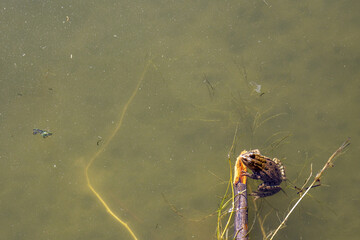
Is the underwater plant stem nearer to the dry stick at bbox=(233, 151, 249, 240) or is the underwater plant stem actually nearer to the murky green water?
the murky green water

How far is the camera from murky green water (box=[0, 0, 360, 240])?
434cm

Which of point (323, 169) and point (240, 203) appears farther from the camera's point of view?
point (240, 203)

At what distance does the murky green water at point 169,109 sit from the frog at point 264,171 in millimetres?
121

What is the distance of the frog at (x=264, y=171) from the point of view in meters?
4.05

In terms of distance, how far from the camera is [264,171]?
4.11 m

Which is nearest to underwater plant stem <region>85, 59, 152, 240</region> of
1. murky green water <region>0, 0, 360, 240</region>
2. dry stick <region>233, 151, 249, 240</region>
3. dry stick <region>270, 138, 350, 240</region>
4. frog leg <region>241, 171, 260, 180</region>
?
murky green water <region>0, 0, 360, 240</region>

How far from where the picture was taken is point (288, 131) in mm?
4375

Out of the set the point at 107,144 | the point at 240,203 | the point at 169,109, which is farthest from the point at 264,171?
the point at 107,144

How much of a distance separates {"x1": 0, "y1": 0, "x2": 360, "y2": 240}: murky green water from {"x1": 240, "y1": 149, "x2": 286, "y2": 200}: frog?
121 millimetres

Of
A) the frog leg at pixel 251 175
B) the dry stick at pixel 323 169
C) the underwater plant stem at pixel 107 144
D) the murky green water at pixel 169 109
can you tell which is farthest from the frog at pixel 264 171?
the underwater plant stem at pixel 107 144

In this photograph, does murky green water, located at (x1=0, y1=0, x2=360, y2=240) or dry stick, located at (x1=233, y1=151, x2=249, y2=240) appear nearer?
dry stick, located at (x1=233, y1=151, x2=249, y2=240)

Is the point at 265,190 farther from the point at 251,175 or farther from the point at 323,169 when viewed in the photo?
the point at 323,169

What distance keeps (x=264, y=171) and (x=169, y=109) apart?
3.78ft

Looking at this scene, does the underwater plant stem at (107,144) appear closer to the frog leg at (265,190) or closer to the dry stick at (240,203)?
the dry stick at (240,203)
